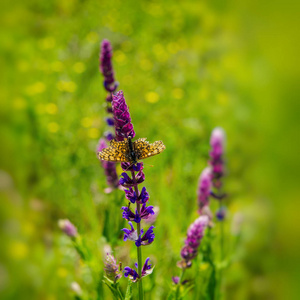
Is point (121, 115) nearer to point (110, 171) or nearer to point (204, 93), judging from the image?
point (110, 171)

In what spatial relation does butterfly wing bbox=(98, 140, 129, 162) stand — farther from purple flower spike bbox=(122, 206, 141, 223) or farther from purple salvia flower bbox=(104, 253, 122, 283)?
purple salvia flower bbox=(104, 253, 122, 283)

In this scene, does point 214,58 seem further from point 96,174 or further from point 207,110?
point 96,174

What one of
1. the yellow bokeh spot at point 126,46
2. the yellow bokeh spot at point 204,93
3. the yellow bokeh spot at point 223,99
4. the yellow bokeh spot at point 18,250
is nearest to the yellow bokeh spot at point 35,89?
the yellow bokeh spot at point 126,46

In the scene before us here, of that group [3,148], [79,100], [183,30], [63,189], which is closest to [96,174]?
[63,189]

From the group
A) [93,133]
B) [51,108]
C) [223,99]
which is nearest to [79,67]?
[51,108]

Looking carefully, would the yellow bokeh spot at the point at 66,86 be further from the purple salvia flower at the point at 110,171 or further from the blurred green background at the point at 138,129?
the purple salvia flower at the point at 110,171
